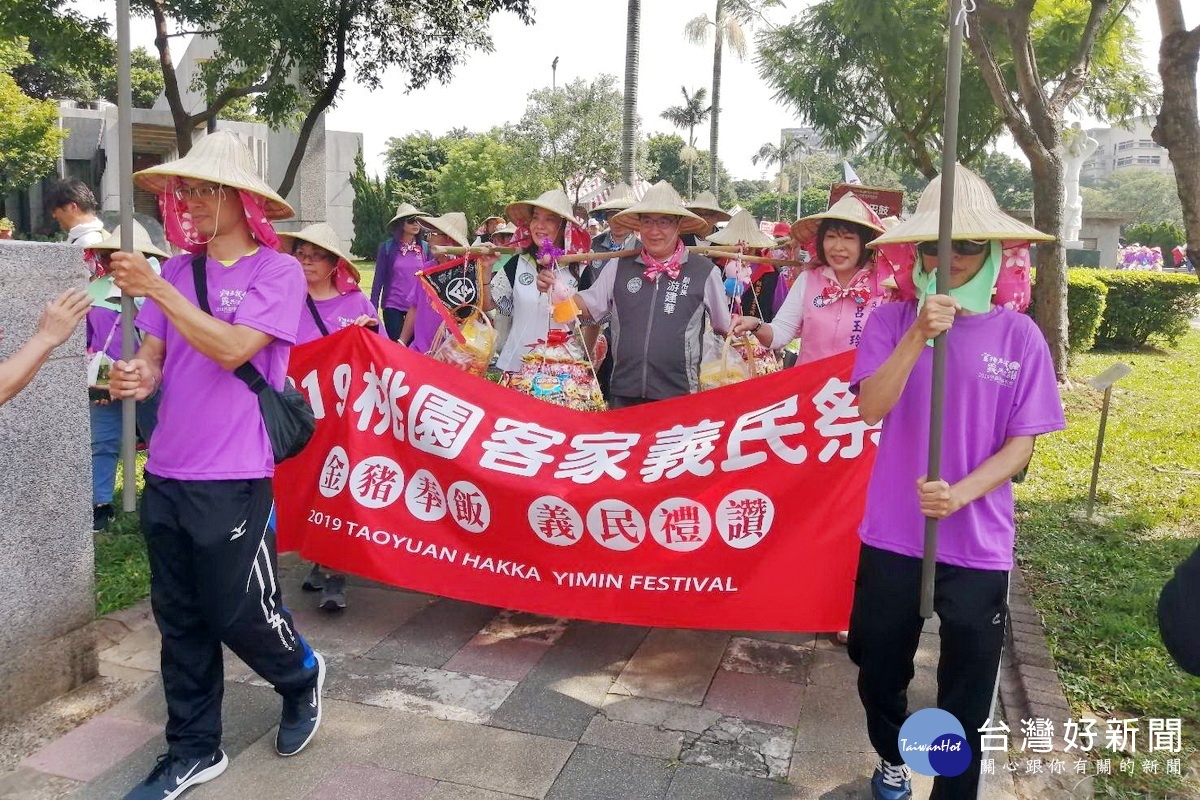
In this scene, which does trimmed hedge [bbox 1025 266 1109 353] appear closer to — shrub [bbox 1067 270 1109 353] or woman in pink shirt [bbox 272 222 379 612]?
shrub [bbox 1067 270 1109 353]

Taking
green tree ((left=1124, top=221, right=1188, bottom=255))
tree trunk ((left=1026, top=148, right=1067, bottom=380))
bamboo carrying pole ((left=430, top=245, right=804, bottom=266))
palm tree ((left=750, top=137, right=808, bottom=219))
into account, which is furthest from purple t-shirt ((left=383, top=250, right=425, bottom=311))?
palm tree ((left=750, top=137, right=808, bottom=219))

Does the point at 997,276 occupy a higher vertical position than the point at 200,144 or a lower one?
lower

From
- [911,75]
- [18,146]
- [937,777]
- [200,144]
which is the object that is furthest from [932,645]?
[18,146]

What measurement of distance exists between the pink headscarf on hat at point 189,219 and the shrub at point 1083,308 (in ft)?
41.0

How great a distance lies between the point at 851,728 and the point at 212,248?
2.65 meters

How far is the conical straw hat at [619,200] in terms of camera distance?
827 centimetres

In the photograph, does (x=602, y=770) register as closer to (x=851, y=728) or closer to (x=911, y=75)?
(x=851, y=728)

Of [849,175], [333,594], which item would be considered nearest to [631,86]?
[849,175]

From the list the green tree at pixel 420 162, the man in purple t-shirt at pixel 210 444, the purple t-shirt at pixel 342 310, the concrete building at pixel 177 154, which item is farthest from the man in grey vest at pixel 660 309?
the green tree at pixel 420 162

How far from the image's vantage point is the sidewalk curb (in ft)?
10.2

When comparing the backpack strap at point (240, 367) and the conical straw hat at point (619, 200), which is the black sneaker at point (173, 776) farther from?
the conical straw hat at point (619, 200)

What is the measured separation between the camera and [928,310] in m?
2.35

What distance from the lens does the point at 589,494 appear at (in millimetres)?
3904

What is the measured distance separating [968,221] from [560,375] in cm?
271
